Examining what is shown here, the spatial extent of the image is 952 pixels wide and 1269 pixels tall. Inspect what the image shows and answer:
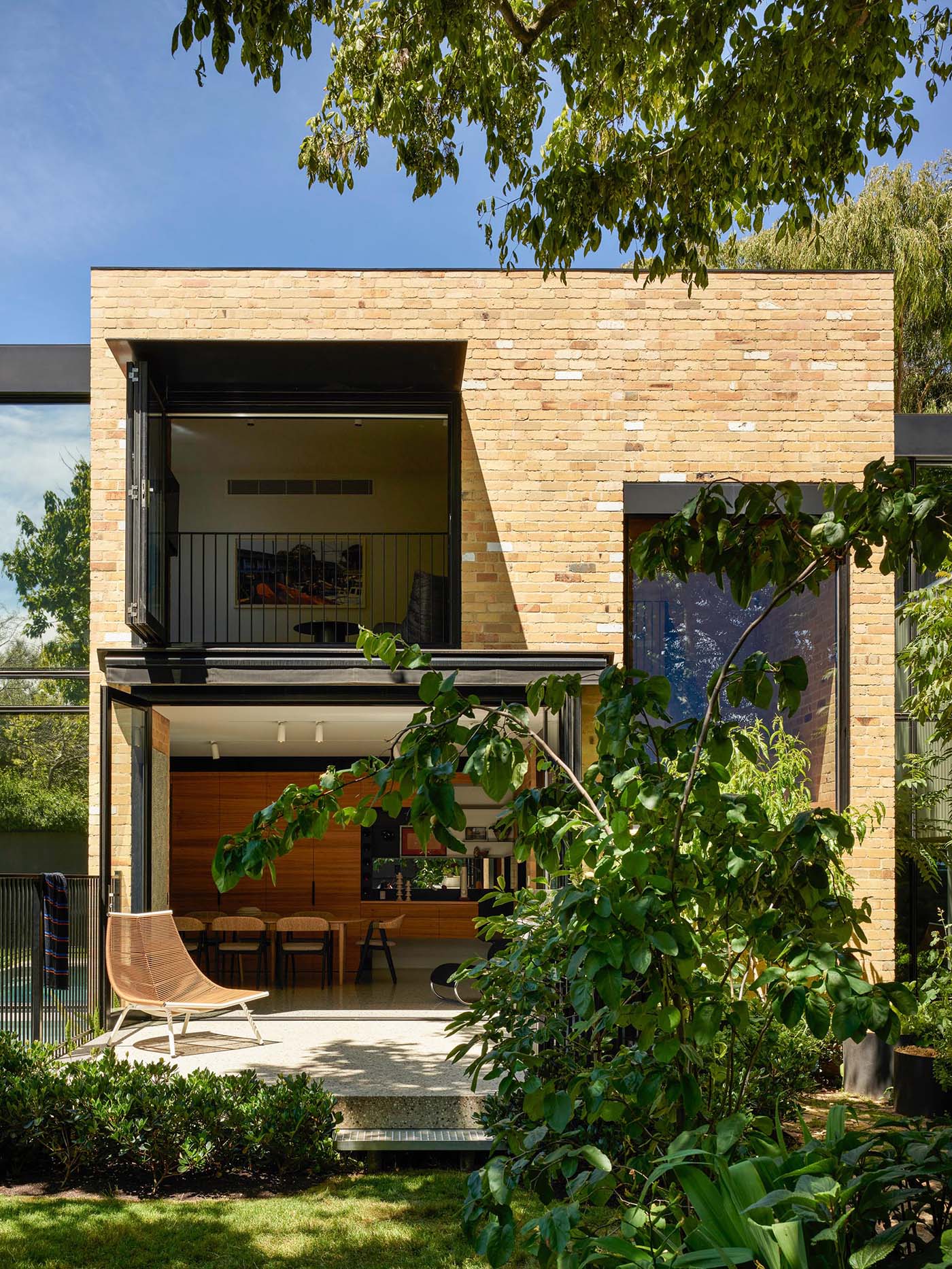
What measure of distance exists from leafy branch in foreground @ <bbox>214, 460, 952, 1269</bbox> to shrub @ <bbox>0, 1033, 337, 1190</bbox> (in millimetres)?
2959

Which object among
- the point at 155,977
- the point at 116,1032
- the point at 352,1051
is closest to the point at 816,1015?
the point at 352,1051

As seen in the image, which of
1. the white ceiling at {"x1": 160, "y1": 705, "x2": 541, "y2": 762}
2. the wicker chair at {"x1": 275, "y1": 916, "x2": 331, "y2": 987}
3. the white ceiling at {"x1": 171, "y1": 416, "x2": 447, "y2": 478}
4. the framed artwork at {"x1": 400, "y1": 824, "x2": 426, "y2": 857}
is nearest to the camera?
the white ceiling at {"x1": 160, "y1": 705, "x2": 541, "y2": 762}

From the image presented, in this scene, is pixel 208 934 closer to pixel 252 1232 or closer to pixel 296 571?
pixel 296 571

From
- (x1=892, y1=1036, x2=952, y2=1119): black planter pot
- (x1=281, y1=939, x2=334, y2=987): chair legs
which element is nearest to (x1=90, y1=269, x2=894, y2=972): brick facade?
(x1=281, y1=939, x2=334, y2=987): chair legs

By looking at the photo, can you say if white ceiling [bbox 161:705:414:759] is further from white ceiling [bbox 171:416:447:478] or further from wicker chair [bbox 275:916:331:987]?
white ceiling [bbox 171:416:447:478]

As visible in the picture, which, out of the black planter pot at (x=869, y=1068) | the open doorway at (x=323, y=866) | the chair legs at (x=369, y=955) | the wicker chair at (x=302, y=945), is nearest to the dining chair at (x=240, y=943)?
the wicker chair at (x=302, y=945)

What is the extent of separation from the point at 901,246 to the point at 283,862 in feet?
42.8

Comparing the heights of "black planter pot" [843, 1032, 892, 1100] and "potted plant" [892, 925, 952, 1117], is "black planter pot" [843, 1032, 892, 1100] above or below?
below

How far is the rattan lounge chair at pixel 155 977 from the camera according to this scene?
744 cm

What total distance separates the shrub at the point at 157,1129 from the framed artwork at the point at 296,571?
284 inches

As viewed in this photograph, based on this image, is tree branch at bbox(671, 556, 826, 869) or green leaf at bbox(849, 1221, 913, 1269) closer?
green leaf at bbox(849, 1221, 913, 1269)

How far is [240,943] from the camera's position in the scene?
11.0 metres

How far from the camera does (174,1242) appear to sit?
4.48 meters

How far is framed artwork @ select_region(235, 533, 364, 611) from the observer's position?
12391mm
